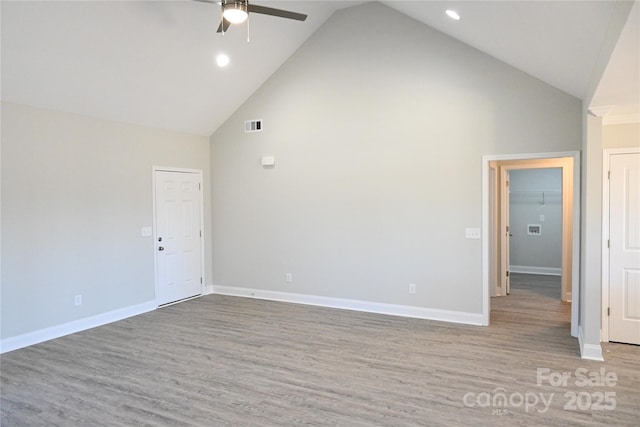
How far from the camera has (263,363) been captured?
12.6ft

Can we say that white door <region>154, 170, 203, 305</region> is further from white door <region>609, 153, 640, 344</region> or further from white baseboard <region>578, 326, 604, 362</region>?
white door <region>609, 153, 640, 344</region>

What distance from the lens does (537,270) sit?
8414 mm

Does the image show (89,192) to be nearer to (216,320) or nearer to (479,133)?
(216,320)

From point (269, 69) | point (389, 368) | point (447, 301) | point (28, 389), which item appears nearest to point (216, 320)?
point (28, 389)

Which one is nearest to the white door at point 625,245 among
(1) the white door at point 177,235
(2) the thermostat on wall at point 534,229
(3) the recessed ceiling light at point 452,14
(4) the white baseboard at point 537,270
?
(3) the recessed ceiling light at point 452,14

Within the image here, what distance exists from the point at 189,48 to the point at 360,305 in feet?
13.1

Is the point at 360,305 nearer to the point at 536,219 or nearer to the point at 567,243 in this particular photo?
the point at 567,243

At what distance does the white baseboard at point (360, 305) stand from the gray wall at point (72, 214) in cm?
142

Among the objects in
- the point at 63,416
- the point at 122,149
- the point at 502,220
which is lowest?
the point at 63,416

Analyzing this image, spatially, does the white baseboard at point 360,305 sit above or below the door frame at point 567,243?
below

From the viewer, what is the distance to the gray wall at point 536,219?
8.29 meters

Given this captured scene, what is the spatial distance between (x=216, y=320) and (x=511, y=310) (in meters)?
4.00

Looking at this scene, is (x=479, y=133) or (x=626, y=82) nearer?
(x=626, y=82)

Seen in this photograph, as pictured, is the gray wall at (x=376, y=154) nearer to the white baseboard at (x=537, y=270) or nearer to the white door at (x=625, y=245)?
the white door at (x=625, y=245)
